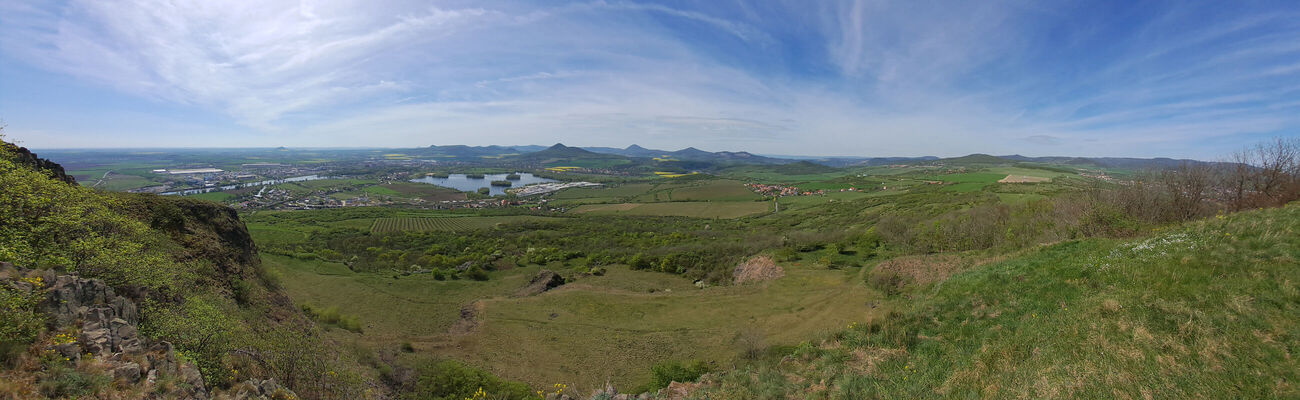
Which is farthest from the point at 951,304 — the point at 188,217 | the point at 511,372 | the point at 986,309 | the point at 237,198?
the point at 237,198

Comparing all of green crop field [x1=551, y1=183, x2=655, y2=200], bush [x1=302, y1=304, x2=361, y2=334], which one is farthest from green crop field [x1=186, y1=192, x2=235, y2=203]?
bush [x1=302, y1=304, x2=361, y2=334]

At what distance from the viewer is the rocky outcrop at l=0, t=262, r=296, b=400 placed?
25.7ft

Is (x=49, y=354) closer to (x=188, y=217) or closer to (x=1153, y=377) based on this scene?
(x=1153, y=377)

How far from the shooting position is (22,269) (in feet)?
30.8

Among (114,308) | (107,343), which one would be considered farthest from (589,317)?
(107,343)

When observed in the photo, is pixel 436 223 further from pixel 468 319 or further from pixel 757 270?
pixel 757 270

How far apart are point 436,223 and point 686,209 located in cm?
5975

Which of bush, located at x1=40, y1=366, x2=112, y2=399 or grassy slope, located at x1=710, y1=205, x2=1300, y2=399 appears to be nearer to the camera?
bush, located at x1=40, y1=366, x2=112, y2=399

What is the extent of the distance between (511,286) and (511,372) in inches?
740

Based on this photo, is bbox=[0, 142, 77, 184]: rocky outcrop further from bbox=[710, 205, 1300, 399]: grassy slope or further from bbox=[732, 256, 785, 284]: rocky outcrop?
bbox=[732, 256, 785, 284]: rocky outcrop

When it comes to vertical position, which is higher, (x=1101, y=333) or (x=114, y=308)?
(x=114, y=308)

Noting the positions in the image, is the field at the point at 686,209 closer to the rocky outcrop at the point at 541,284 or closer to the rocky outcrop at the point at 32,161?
the rocky outcrop at the point at 541,284

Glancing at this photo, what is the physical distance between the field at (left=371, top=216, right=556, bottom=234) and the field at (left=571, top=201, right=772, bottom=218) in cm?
2320

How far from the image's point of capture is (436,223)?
87.5 metres
